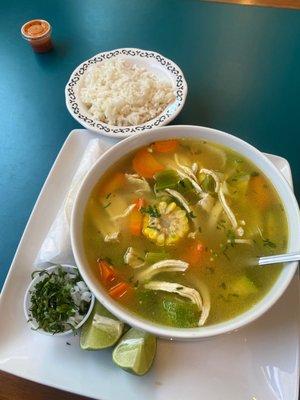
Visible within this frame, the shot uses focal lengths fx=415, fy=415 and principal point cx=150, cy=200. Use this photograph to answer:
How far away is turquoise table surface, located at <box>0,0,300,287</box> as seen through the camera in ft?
5.10

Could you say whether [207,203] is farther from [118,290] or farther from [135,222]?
[118,290]

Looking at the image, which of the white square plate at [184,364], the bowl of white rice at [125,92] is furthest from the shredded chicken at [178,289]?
the bowl of white rice at [125,92]

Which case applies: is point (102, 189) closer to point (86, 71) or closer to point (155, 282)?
point (155, 282)

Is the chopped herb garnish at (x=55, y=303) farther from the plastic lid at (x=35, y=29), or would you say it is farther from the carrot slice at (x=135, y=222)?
the plastic lid at (x=35, y=29)

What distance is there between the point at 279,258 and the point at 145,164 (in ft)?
1.51

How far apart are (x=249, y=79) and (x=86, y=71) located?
70cm

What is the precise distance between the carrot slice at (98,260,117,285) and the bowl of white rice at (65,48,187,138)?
57 cm

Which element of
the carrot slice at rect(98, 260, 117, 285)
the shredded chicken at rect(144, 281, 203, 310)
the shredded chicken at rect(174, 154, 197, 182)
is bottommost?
the carrot slice at rect(98, 260, 117, 285)

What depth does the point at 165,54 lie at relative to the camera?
76.3 inches

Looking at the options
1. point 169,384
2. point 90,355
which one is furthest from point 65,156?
point 169,384

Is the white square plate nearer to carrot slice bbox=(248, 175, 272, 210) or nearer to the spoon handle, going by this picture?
the spoon handle

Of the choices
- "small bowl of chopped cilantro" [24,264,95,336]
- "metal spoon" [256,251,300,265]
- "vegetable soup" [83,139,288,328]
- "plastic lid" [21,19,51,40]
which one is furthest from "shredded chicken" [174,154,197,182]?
"plastic lid" [21,19,51,40]

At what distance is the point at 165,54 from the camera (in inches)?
76.3

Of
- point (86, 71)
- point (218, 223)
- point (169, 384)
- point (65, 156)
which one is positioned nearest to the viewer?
point (169, 384)
